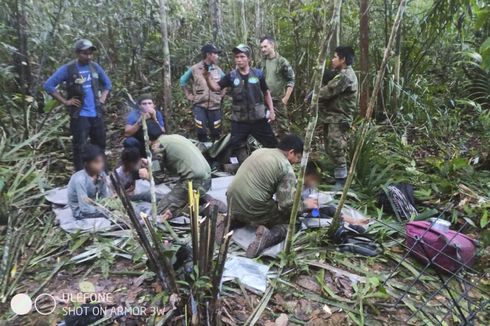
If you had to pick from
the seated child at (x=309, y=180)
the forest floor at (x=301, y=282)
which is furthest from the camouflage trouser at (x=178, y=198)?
the seated child at (x=309, y=180)

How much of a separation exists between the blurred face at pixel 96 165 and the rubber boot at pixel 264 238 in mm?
1735

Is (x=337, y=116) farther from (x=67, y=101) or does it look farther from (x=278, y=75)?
(x=67, y=101)

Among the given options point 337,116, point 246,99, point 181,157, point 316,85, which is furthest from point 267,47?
point 316,85

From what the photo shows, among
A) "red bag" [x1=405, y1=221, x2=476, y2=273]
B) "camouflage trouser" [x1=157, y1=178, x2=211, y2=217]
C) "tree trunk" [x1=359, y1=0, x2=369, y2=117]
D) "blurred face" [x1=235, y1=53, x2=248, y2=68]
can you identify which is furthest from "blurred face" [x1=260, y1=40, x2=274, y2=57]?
"red bag" [x1=405, y1=221, x2=476, y2=273]

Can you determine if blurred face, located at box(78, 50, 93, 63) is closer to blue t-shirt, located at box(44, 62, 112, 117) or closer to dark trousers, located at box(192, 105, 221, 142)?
blue t-shirt, located at box(44, 62, 112, 117)

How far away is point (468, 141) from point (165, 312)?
5614 mm

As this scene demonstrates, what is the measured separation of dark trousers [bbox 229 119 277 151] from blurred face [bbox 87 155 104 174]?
6.63 ft

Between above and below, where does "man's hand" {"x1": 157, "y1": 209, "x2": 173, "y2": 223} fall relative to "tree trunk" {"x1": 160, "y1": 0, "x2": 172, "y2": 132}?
below

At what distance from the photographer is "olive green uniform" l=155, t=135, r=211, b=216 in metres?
4.49

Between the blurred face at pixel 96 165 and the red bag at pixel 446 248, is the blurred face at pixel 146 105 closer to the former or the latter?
the blurred face at pixel 96 165

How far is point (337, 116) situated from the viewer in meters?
5.39

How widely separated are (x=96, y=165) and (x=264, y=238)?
73.3 inches

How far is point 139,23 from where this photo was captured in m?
8.37

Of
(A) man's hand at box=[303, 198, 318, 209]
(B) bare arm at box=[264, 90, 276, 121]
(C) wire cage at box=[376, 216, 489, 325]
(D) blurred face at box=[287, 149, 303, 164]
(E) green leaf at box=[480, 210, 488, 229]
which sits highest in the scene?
(B) bare arm at box=[264, 90, 276, 121]
